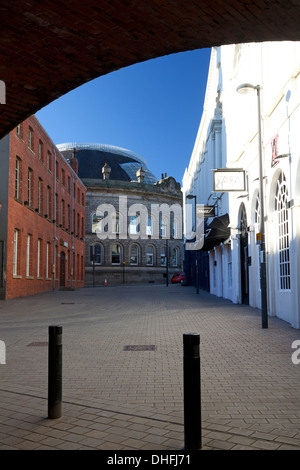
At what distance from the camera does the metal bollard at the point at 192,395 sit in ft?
12.8

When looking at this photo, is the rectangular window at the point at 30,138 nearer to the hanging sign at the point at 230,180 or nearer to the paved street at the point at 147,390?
the hanging sign at the point at 230,180

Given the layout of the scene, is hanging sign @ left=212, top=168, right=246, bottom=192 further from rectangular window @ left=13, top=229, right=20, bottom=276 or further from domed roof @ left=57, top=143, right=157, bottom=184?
domed roof @ left=57, top=143, right=157, bottom=184

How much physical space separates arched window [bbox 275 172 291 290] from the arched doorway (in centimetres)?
525

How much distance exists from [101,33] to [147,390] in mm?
4362

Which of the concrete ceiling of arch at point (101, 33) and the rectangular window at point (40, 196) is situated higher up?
the rectangular window at point (40, 196)

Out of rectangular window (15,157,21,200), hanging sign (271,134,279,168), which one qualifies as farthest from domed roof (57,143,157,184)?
hanging sign (271,134,279,168)

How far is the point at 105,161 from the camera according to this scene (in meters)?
Answer: 79.3

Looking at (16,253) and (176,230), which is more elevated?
(176,230)

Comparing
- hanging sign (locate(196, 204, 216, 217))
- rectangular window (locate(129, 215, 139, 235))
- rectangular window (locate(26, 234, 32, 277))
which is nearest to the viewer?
hanging sign (locate(196, 204, 216, 217))

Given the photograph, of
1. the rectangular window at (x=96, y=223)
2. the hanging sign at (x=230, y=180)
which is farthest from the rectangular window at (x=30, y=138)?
the rectangular window at (x=96, y=223)

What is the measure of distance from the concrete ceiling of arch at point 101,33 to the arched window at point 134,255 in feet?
196

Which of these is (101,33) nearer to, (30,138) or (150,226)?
(30,138)

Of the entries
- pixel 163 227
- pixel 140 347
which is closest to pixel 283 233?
pixel 140 347

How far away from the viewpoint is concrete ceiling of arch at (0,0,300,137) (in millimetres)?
5020
